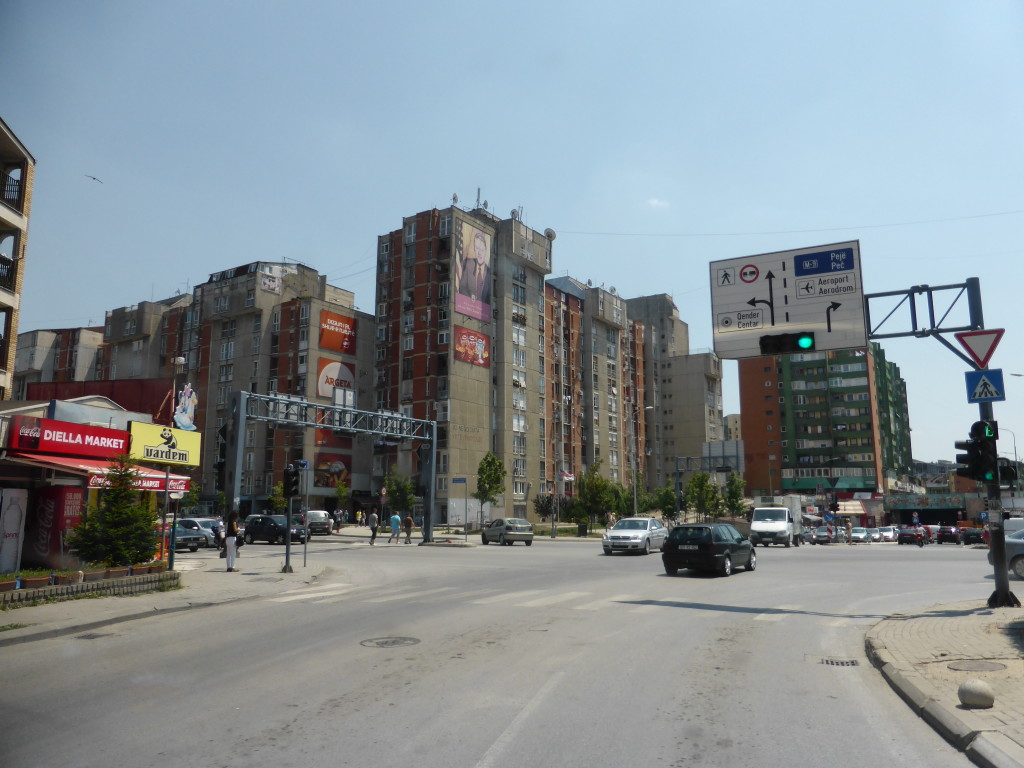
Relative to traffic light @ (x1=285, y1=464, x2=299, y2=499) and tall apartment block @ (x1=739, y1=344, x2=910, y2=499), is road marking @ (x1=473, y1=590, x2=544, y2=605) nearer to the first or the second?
traffic light @ (x1=285, y1=464, x2=299, y2=499)

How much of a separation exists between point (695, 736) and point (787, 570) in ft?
62.4

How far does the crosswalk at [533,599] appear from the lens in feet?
43.3

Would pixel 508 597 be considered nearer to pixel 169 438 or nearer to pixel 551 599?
pixel 551 599

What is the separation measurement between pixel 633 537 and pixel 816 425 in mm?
101837

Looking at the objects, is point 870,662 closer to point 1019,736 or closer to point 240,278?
point 1019,736

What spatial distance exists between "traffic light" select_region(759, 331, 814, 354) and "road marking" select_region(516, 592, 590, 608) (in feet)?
22.2

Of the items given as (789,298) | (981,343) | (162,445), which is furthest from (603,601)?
(162,445)

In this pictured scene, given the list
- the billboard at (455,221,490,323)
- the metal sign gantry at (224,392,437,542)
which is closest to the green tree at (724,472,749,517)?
the billboard at (455,221,490,323)

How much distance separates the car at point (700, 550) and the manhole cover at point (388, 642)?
1152 cm

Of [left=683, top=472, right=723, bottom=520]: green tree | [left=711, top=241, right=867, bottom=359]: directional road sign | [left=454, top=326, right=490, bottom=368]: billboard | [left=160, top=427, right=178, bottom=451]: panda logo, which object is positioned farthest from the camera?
[left=454, top=326, right=490, bottom=368]: billboard

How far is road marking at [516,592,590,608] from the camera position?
47.0ft

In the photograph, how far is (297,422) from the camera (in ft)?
127

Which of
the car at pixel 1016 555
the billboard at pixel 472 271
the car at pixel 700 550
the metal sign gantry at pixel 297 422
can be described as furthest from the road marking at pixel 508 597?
the billboard at pixel 472 271

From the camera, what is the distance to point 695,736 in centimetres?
591
